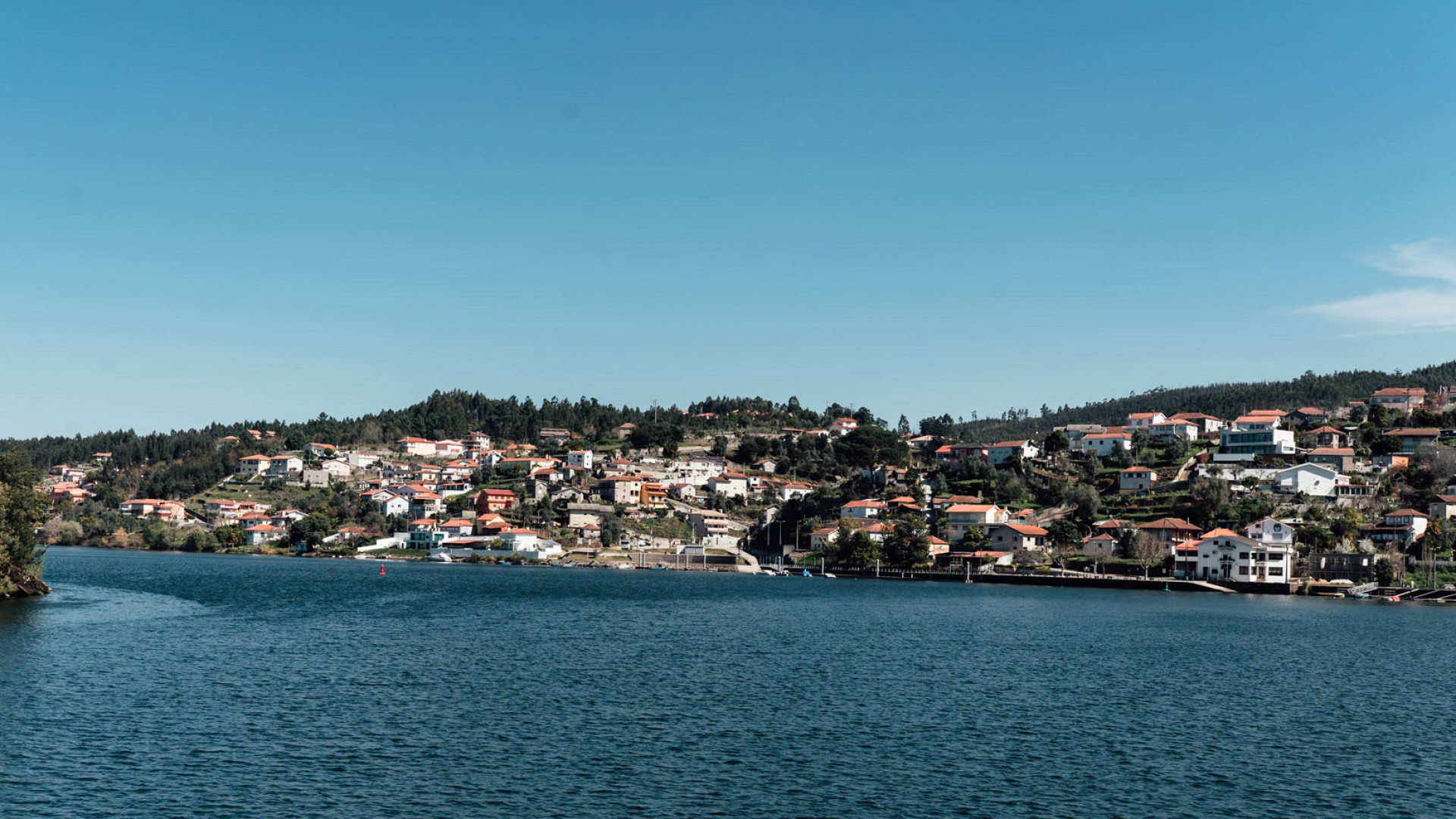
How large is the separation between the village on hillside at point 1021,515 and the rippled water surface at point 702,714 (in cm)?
4717

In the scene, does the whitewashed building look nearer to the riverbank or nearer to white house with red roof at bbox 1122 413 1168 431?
white house with red roof at bbox 1122 413 1168 431

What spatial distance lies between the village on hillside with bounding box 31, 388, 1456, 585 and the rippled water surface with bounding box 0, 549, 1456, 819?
4717cm

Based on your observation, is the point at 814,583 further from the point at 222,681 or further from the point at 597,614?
the point at 222,681

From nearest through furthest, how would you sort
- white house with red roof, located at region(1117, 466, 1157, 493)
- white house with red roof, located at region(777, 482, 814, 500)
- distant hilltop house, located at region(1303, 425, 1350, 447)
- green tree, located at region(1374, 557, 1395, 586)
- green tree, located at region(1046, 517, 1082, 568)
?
1. green tree, located at region(1374, 557, 1395, 586)
2. green tree, located at region(1046, 517, 1082, 568)
3. white house with red roof, located at region(1117, 466, 1157, 493)
4. distant hilltop house, located at region(1303, 425, 1350, 447)
5. white house with red roof, located at region(777, 482, 814, 500)

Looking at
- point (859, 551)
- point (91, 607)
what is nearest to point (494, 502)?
point (859, 551)

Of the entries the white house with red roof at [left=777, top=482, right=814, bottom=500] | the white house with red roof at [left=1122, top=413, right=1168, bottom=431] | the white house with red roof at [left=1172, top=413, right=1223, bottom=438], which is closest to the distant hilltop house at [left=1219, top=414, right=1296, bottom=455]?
the white house with red roof at [left=1172, top=413, right=1223, bottom=438]

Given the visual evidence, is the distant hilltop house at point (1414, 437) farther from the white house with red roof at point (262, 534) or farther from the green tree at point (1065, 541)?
the white house with red roof at point (262, 534)

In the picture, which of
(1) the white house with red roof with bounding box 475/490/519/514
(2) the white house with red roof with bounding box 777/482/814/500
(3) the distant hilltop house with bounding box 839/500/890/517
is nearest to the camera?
(3) the distant hilltop house with bounding box 839/500/890/517

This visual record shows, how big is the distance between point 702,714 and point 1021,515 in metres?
119

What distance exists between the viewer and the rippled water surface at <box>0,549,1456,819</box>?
29.5 meters

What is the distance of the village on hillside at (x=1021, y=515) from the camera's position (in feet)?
407

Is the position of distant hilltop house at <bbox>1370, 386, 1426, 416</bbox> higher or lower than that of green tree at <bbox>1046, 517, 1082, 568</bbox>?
higher

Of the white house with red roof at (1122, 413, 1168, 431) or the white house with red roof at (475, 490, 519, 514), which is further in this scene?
the white house with red roof at (1122, 413, 1168, 431)

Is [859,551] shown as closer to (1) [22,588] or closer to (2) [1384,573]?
(2) [1384,573]
